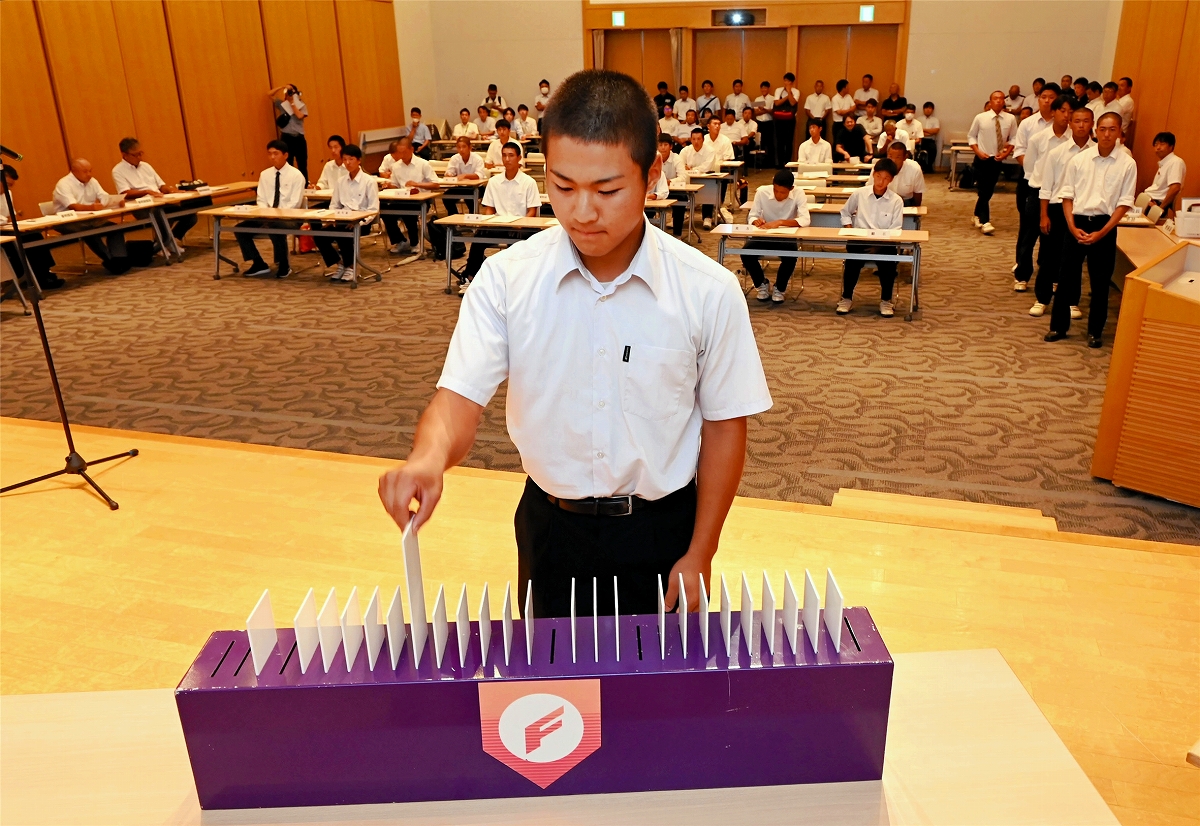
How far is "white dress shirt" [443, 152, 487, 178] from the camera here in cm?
1052

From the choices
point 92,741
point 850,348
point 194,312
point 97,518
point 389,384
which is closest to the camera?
point 92,741

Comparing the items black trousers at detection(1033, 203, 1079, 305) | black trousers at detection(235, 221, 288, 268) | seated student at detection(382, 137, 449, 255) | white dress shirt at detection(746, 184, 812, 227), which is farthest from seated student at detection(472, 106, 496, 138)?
black trousers at detection(1033, 203, 1079, 305)

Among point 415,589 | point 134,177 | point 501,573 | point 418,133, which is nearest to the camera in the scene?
point 415,589

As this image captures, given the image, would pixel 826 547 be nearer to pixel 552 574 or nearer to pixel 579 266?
pixel 552 574

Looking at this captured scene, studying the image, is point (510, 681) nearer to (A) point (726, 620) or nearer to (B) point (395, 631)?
(B) point (395, 631)

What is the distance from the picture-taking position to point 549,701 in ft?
3.57

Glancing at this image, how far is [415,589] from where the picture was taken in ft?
3.31

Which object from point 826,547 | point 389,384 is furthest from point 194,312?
point 826,547

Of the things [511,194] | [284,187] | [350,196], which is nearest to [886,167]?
[511,194]

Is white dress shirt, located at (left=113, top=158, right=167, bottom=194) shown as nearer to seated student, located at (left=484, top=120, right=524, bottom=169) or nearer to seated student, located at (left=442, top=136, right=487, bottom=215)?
seated student, located at (left=442, top=136, right=487, bottom=215)

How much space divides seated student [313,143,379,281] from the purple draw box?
7798mm

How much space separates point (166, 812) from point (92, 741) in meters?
0.20

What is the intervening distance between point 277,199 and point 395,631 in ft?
28.8

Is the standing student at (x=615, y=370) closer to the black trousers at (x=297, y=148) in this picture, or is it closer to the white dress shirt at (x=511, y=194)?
the white dress shirt at (x=511, y=194)
